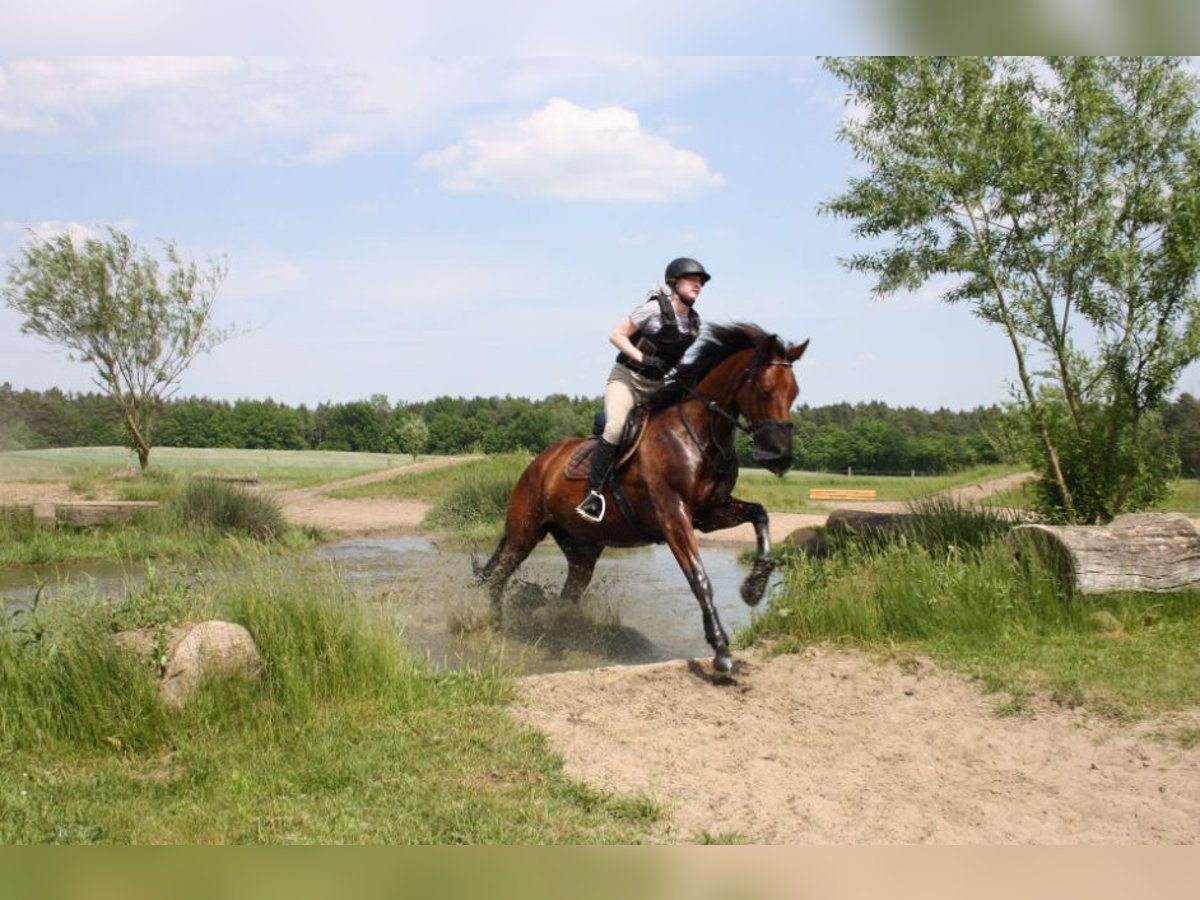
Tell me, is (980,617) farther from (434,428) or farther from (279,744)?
(434,428)

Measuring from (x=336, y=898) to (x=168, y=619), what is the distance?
4.34 m

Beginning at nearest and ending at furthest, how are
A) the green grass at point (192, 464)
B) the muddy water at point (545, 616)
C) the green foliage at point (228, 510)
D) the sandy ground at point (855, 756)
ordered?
the sandy ground at point (855, 756), the muddy water at point (545, 616), the green foliage at point (228, 510), the green grass at point (192, 464)

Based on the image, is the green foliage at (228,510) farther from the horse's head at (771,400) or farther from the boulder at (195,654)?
the horse's head at (771,400)

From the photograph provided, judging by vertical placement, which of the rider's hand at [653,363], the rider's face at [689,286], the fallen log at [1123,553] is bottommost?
the fallen log at [1123,553]

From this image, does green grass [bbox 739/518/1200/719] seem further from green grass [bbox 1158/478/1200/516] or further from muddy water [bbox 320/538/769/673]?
green grass [bbox 1158/478/1200/516]

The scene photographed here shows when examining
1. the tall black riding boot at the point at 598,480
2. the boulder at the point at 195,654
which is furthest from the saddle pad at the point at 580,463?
the boulder at the point at 195,654

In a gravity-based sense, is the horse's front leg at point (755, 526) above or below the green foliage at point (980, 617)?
above

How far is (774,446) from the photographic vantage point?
6.97 meters

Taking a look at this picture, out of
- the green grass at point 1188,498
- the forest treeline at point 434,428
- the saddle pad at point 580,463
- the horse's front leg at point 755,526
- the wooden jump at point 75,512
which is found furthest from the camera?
the forest treeline at point 434,428

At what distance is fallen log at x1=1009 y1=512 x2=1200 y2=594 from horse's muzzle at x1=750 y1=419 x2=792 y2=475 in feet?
9.67

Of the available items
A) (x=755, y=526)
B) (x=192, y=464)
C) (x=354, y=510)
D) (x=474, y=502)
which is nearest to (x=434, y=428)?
(x=192, y=464)

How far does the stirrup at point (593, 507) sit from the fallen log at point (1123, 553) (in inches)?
149

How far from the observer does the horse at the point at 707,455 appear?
7133mm
